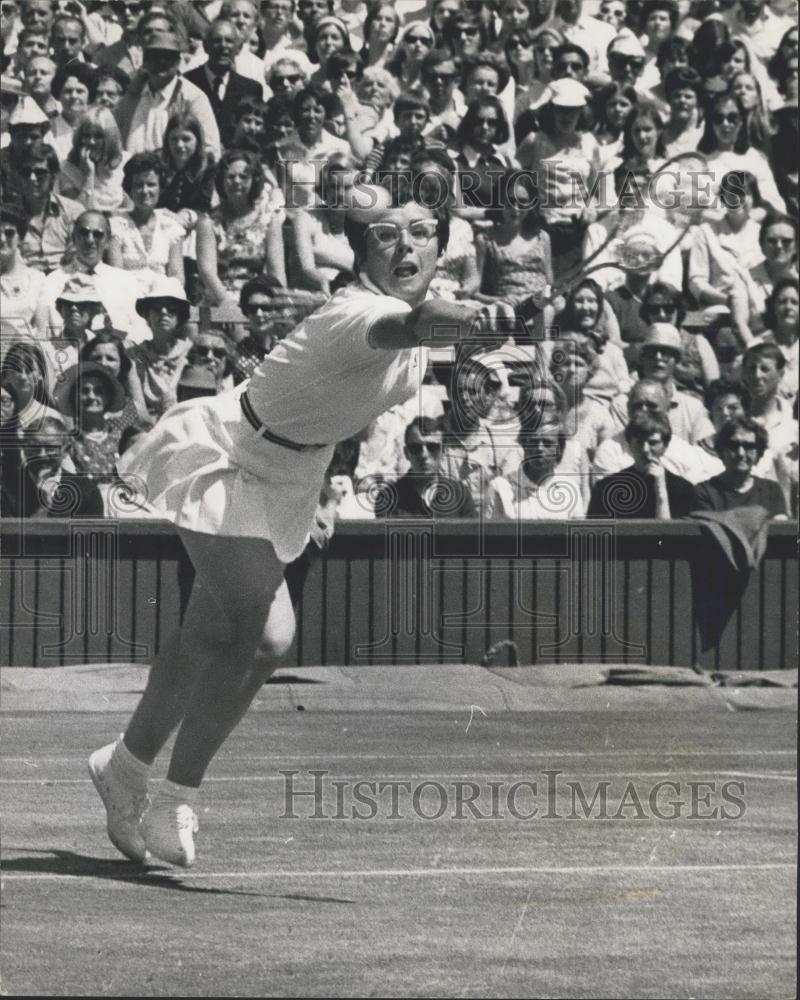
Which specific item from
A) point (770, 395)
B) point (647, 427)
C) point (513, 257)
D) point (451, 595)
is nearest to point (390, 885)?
point (451, 595)

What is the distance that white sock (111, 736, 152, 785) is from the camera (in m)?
3.71

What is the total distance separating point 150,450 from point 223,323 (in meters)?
1.12

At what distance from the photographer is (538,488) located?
19.8ft

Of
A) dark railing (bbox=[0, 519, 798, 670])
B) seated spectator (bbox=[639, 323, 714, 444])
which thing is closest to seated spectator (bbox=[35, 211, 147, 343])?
dark railing (bbox=[0, 519, 798, 670])

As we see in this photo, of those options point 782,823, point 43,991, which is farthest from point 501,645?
point 43,991

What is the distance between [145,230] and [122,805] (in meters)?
1.87

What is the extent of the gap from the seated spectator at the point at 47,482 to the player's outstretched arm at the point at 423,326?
1434mm

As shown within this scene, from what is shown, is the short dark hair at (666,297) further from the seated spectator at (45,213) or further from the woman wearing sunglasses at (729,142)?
the seated spectator at (45,213)

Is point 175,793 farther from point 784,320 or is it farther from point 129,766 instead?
point 784,320

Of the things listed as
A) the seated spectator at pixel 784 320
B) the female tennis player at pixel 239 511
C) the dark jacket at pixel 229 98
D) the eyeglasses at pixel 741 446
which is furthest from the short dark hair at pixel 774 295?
the female tennis player at pixel 239 511

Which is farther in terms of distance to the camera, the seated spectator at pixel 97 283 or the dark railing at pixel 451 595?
the seated spectator at pixel 97 283

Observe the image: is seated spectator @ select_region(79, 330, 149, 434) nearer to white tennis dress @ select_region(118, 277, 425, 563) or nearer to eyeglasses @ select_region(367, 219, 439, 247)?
white tennis dress @ select_region(118, 277, 425, 563)

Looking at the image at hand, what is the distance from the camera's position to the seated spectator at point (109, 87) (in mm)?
4704

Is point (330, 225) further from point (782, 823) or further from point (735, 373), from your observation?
point (735, 373)
